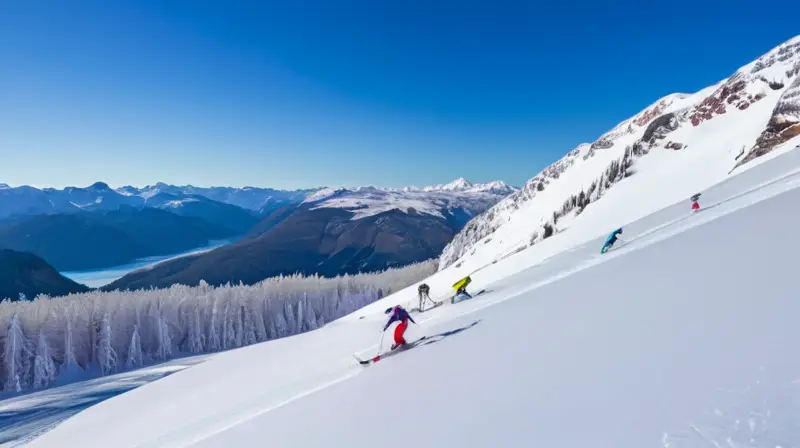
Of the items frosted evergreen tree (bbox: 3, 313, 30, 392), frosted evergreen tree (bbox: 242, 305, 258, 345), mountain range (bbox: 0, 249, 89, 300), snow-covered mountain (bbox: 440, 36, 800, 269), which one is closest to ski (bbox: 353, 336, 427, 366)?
snow-covered mountain (bbox: 440, 36, 800, 269)

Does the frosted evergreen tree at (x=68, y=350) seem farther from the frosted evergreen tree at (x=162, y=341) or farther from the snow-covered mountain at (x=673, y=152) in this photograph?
the snow-covered mountain at (x=673, y=152)

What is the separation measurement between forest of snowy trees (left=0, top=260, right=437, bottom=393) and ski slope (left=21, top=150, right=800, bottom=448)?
2725 inches

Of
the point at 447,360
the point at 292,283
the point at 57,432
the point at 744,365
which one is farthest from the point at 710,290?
the point at 292,283

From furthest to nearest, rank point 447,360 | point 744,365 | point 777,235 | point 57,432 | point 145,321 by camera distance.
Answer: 1. point 145,321
2. point 57,432
3. point 777,235
4. point 447,360
5. point 744,365

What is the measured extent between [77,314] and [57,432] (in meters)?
67.1

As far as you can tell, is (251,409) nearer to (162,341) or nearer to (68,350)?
(68,350)

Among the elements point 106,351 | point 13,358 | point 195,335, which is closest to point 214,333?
point 195,335

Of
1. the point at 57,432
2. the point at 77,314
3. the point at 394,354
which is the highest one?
the point at 77,314

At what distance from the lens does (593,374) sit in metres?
6.66

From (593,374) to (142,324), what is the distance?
97.5m

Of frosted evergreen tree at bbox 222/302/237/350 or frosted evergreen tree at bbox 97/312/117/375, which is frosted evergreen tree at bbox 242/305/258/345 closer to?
frosted evergreen tree at bbox 222/302/237/350

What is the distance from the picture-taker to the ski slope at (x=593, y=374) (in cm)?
501

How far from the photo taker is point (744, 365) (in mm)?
5418

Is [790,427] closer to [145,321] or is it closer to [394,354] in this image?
[394,354]
